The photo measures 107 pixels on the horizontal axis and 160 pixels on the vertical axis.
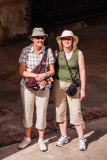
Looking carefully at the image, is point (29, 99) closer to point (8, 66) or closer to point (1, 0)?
point (8, 66)

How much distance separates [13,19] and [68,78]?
7.59 m

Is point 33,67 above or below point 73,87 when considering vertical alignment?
above

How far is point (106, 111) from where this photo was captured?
320 inches

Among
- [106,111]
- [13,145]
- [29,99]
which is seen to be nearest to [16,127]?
[13,145]

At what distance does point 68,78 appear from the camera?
240 inches

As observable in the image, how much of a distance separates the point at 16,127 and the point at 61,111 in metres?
1.26

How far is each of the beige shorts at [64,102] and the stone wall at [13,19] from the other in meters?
7.25

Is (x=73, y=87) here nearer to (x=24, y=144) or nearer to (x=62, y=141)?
(x=62, y=141)

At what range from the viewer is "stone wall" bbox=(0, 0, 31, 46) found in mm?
12977

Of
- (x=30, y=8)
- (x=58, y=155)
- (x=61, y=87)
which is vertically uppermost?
(x=30, y=8)

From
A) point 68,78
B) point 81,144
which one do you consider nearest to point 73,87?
point 68,78

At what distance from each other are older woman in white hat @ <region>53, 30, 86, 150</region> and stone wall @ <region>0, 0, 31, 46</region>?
720 centimetres

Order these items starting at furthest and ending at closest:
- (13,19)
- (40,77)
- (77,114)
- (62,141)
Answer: (13,19) < (62,141) < (77,114) < (40,77)

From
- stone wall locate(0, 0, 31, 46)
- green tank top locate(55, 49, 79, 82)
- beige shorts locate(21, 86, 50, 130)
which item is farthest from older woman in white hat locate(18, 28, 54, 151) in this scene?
stone wall locate(0, 0, 31, 46)
